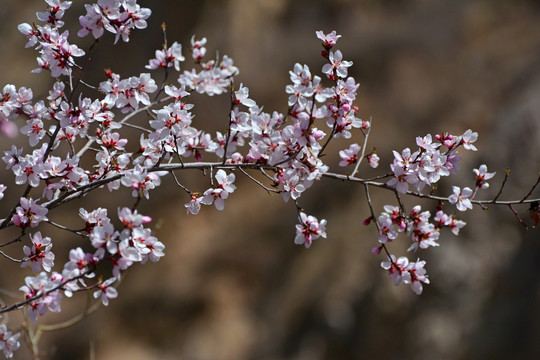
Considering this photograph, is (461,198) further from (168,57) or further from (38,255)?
(38,255)

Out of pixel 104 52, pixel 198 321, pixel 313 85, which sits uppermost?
pixel 104 52

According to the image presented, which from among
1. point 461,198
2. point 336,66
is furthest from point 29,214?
point 461,198

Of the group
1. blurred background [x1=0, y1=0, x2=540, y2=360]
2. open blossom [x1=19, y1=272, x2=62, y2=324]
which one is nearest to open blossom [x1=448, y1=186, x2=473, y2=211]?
open blossom [x1=19, y1=272, x2=62, y2=324]

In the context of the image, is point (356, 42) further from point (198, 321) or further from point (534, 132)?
point (198, 321)

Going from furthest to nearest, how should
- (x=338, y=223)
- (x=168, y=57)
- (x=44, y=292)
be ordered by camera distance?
(x=338, y=223) → (x=168, y=57) → (x=44, y=292)

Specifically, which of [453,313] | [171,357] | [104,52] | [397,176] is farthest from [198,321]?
[397,176]

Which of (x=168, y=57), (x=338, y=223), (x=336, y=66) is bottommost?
(x=336, y=66)

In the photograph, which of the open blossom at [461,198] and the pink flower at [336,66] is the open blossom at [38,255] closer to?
the pink flower at [336,66]

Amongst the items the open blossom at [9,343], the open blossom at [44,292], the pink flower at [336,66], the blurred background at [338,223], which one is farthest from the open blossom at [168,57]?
the blurred background at [338,223]
